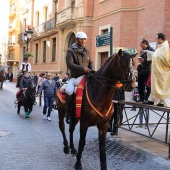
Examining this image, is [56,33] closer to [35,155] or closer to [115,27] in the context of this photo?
[115,27]

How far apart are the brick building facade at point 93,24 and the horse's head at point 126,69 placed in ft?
44.5

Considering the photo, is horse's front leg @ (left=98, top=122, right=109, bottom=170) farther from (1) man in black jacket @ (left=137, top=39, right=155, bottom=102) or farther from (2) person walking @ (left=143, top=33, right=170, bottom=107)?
(1) man in black jacket @ (left=137, top=39, right=155, bottom=102)

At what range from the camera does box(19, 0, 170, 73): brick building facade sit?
19406mm

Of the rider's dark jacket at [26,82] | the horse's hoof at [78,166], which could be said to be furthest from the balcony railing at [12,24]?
the horse's hoof at [78,166]

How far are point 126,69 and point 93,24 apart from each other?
21.1 metres

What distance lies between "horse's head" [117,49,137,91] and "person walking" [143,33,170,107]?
2.61m

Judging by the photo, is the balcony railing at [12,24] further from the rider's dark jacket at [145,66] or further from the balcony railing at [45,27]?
the rider's dark jacket at [145,66]

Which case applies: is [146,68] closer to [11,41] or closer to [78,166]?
[78,166]

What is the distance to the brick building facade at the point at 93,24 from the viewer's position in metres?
19.4

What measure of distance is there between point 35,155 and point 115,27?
16.8m

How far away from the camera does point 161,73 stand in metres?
7.94

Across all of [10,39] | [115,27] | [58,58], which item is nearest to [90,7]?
[115,27]

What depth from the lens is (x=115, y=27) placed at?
73.9 feet

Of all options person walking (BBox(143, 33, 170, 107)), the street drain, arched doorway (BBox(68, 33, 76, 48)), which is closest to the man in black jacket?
person walking (BBox(143, 33, 170, 107))
